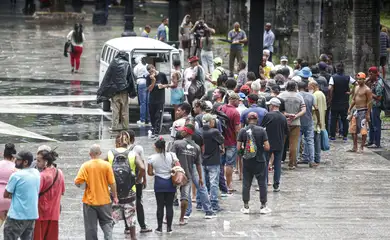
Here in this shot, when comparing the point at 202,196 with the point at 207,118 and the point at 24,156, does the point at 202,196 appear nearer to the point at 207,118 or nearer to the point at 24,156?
the point at 207,118

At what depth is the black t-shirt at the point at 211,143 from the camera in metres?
17.2

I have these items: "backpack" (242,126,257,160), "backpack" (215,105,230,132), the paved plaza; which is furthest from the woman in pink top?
"backpack" (215,105,230,132)

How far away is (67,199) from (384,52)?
16981 millimetres

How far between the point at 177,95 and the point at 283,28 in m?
15.8

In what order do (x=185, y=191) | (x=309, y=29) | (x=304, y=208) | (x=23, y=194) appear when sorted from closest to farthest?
(x=23, y=194) < (x=185, y=191) < (x=304, y=208) < (x=309, y=29)

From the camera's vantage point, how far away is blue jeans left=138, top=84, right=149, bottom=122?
24.7m

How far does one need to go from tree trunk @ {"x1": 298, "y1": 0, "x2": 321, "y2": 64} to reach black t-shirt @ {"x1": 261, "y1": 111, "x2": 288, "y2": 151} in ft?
54.7

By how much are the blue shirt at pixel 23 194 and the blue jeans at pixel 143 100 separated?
10723mm

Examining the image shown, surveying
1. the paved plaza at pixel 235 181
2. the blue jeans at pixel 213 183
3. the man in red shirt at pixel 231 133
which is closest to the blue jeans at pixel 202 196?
the paved plaza at pixel 235 181

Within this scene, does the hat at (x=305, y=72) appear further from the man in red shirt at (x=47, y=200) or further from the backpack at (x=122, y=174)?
the man in red shirt at (x=47, y=200)

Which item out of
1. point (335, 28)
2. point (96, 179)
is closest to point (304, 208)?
point (96, 179)

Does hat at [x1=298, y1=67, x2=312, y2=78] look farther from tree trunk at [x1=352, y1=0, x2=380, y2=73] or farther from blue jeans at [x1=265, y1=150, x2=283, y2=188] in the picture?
tree trunk at [x1=352, y1=0, x2=380, y2=73]

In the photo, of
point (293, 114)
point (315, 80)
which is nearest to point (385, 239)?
point (293, 114)

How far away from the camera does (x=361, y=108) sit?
22438mm
